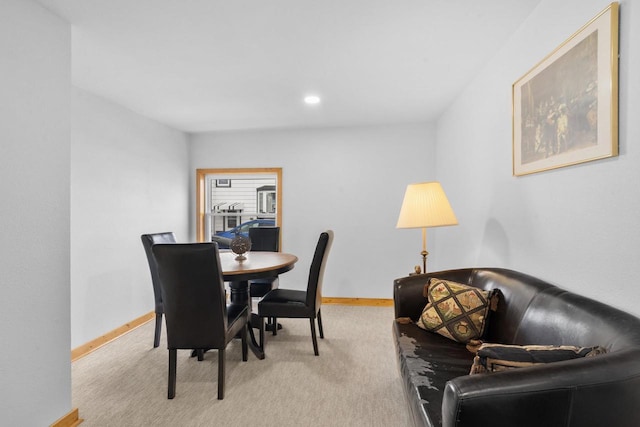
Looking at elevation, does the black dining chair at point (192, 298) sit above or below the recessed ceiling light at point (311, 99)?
below

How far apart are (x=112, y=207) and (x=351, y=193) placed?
112 inches

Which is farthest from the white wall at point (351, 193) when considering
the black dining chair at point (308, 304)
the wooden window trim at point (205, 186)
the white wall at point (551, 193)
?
the black dining chair at point (308, 304)

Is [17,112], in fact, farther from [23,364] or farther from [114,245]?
[114,245]

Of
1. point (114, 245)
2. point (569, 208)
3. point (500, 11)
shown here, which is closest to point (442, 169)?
point (500, 11)

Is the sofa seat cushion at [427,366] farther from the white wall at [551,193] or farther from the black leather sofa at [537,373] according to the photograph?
the white wall at [551,193]

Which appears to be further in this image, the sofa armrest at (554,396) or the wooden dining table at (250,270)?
the wooden dining table at (250,270)

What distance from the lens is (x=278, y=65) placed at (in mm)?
2658

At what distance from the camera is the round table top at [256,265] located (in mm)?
2572

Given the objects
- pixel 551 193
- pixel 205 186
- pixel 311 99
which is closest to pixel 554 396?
pixel 551 193

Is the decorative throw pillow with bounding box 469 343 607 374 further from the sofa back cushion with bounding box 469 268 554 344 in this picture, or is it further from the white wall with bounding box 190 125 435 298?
the white wall with bounding box 190 125 435 298

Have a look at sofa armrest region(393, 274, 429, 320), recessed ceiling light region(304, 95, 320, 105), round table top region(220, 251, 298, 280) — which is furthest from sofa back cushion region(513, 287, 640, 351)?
recessed ceiling light region(304, 95, 320, 105)

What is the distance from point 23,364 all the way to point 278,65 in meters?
2.48

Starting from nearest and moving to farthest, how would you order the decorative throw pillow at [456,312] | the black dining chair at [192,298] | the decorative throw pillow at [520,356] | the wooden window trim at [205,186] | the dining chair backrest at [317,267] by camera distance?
the decorative throw pillow at [520,356] → the decorative throw pillow at [456,312] → the black dining chair at [192,298] → the dining chair backrest at [317,267] → the wooden window trim at [205,186]

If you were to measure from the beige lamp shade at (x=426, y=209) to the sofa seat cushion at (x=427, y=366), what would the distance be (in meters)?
0.79
